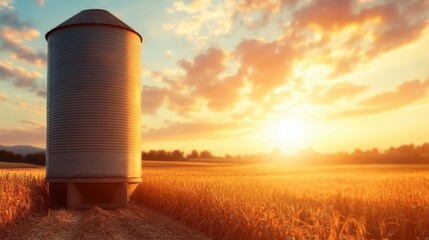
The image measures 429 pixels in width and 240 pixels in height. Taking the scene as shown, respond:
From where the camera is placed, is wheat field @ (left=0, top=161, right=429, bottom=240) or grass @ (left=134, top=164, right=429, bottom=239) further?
wheat field @ (left=0, top=161, right=429, bottom=240)

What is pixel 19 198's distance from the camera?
16266 mm

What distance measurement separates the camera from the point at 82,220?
15.4 meters

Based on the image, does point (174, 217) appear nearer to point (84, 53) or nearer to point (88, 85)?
point (88, 85)

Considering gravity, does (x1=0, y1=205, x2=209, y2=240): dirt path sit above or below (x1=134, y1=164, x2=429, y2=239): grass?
below

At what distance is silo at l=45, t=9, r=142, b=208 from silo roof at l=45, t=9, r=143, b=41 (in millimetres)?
40

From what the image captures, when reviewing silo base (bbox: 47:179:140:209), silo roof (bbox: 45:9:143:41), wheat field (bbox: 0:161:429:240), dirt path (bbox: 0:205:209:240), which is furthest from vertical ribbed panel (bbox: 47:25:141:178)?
dirt path (bbox: 0:205:209:240)

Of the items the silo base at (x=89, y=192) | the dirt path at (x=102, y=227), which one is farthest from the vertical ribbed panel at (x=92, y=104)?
the dirt path at (x=102, y=227)

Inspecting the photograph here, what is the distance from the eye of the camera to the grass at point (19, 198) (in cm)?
1486

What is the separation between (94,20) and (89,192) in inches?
271

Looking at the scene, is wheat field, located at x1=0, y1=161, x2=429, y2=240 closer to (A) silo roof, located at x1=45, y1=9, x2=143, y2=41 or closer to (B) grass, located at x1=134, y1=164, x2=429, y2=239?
(B) grass, located at x1=134, y1=164, x2=429, y2=239

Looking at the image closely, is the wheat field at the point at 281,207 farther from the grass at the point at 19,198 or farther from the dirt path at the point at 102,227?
the dirt path at the point at 102,227

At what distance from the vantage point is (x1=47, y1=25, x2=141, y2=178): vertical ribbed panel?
1869cm

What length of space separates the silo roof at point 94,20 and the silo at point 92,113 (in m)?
0.04

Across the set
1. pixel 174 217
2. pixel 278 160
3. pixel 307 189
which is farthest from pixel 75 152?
pixel 278 160
